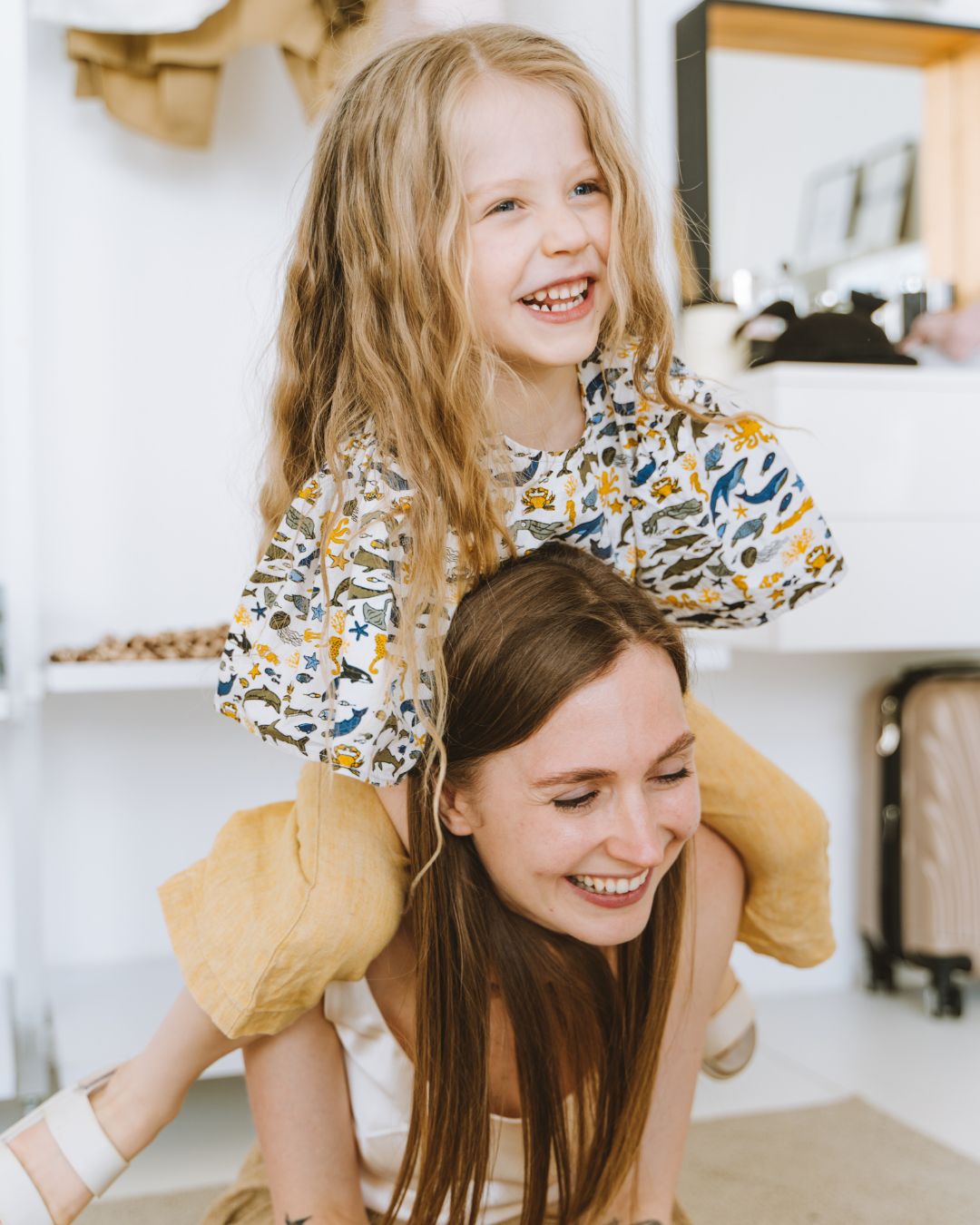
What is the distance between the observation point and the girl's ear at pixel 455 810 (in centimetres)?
95

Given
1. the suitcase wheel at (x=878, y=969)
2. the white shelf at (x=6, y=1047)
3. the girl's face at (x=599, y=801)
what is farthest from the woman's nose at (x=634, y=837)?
the suitcase wheel at (x=878, y=969)

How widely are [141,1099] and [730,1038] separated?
1.84 ft

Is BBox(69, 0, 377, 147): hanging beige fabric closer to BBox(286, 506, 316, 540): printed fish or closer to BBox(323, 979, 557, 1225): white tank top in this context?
BBox(286, 506, 316, 540): printed fish

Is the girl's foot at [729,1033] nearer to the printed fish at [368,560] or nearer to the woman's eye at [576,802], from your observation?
the woman's eye at [576,802]

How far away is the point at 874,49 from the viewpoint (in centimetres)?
195

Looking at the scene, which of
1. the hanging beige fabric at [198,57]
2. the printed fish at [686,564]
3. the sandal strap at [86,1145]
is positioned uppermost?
the hanging beige fabric at [198,57]

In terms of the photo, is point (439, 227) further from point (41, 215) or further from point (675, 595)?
point (41, 215)

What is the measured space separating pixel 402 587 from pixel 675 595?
0.95 feet

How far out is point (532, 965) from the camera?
97 centimetres

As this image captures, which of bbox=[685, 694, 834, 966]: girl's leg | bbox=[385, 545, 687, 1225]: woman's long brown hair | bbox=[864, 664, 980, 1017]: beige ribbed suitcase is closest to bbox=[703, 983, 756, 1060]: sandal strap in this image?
bbox=[685, 694, 834, 966]: girl's leg

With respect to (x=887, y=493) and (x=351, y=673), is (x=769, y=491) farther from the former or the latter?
(x=887, y=493)

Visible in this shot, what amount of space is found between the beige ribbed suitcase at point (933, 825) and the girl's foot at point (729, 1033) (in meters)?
0.67

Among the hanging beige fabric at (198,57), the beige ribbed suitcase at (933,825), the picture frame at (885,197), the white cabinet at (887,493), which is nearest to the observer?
the hanging beige fabric at (198,57)

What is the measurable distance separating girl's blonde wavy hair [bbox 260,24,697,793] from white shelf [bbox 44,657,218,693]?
0.53 metres
